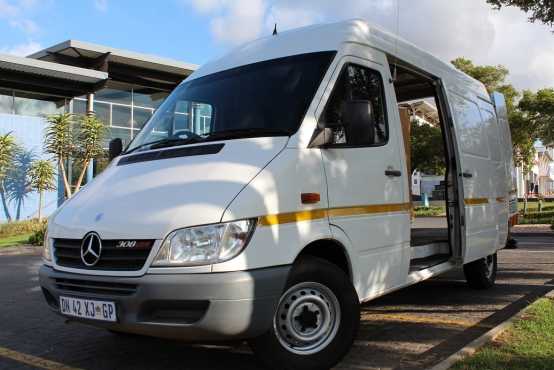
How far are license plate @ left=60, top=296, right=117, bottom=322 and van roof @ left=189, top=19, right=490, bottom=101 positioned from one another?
2446 millimetres

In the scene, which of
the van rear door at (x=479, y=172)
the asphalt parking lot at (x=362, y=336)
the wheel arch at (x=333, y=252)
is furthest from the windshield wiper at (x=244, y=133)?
the van rear door at (x=479, y=172)

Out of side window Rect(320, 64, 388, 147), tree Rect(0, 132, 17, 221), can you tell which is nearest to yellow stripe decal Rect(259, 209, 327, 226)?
side window Rect(320, 64, 388, 147)

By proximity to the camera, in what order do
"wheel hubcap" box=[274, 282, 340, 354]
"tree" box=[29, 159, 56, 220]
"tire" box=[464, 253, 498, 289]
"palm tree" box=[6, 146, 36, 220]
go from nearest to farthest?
"wheel hubcap" box=[274, 282, 340, 354] < "tire" box=[464, 253, 498, 289] < "tree" box=[29, 159, 56, 220] < "palm tree" box=[6, 146, 36, 220]

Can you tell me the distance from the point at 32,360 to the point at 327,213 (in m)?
2.73

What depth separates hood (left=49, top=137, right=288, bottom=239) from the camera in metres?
3.53

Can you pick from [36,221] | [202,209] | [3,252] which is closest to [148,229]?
[202,209]

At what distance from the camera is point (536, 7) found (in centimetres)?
800

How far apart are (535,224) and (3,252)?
18.7m

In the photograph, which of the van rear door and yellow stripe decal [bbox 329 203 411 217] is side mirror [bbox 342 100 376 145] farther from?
the van rear door

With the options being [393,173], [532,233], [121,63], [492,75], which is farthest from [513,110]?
[393,173]

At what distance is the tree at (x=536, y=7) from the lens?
25.6ft

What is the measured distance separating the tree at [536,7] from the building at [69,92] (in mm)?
15102

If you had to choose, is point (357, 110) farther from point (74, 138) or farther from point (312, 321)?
point (74, 138)

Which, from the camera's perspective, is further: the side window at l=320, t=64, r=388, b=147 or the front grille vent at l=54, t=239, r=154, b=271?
the side window at l=320, t=64, r=388, b=147
